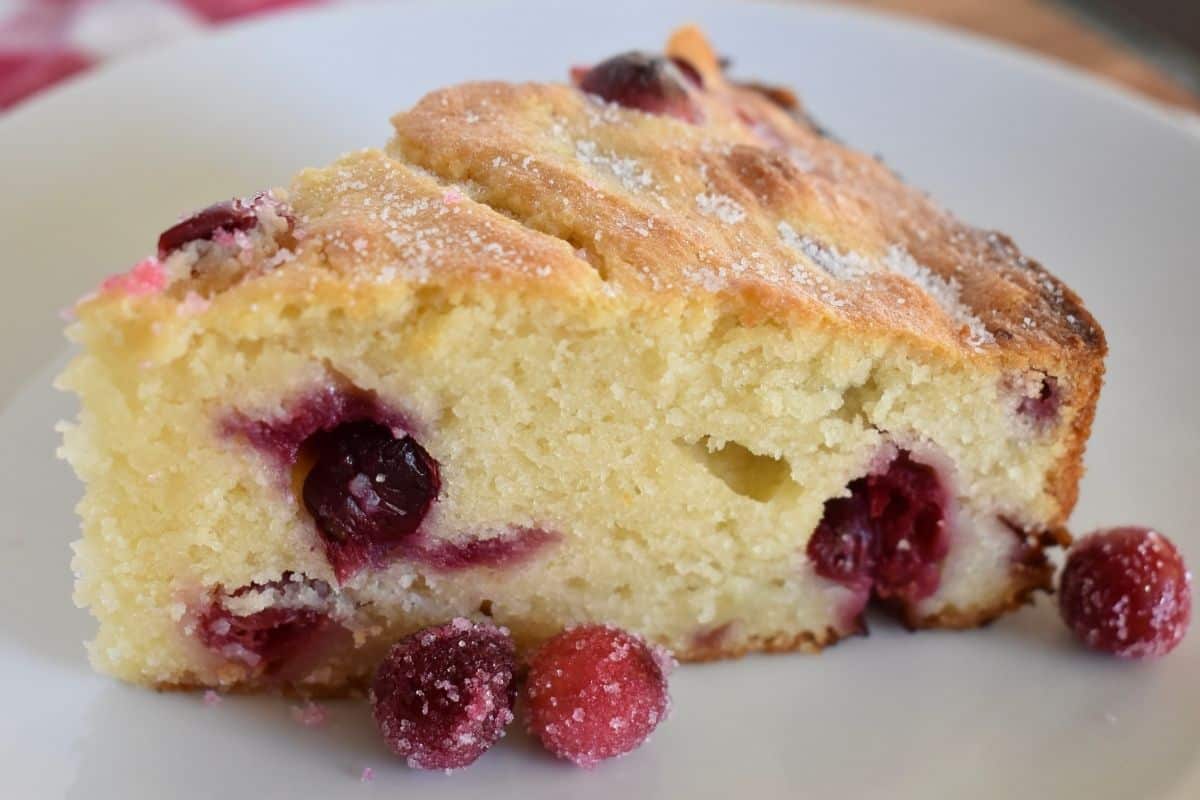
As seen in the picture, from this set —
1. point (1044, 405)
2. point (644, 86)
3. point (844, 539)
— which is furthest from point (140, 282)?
point (1044, 405)

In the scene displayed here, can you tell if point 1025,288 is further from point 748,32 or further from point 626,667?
point 748,32

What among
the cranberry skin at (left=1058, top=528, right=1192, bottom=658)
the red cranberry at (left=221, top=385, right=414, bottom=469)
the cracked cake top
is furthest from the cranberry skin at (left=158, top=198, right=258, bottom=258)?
the cranberry skin at (left=1058, top=528, right=1192, bottom=658)

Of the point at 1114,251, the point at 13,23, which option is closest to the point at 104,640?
the point at 1114,251

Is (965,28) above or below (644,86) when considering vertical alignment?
below

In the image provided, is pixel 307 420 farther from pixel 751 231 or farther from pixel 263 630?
pixel 751 231

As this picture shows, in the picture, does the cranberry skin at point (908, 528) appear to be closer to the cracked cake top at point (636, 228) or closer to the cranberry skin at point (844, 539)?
the cranberry skin at point (844, 539)

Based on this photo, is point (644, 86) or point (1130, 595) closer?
point (1130, 595)

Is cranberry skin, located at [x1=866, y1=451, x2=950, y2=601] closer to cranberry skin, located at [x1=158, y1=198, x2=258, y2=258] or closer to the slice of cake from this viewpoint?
the slice of cake
